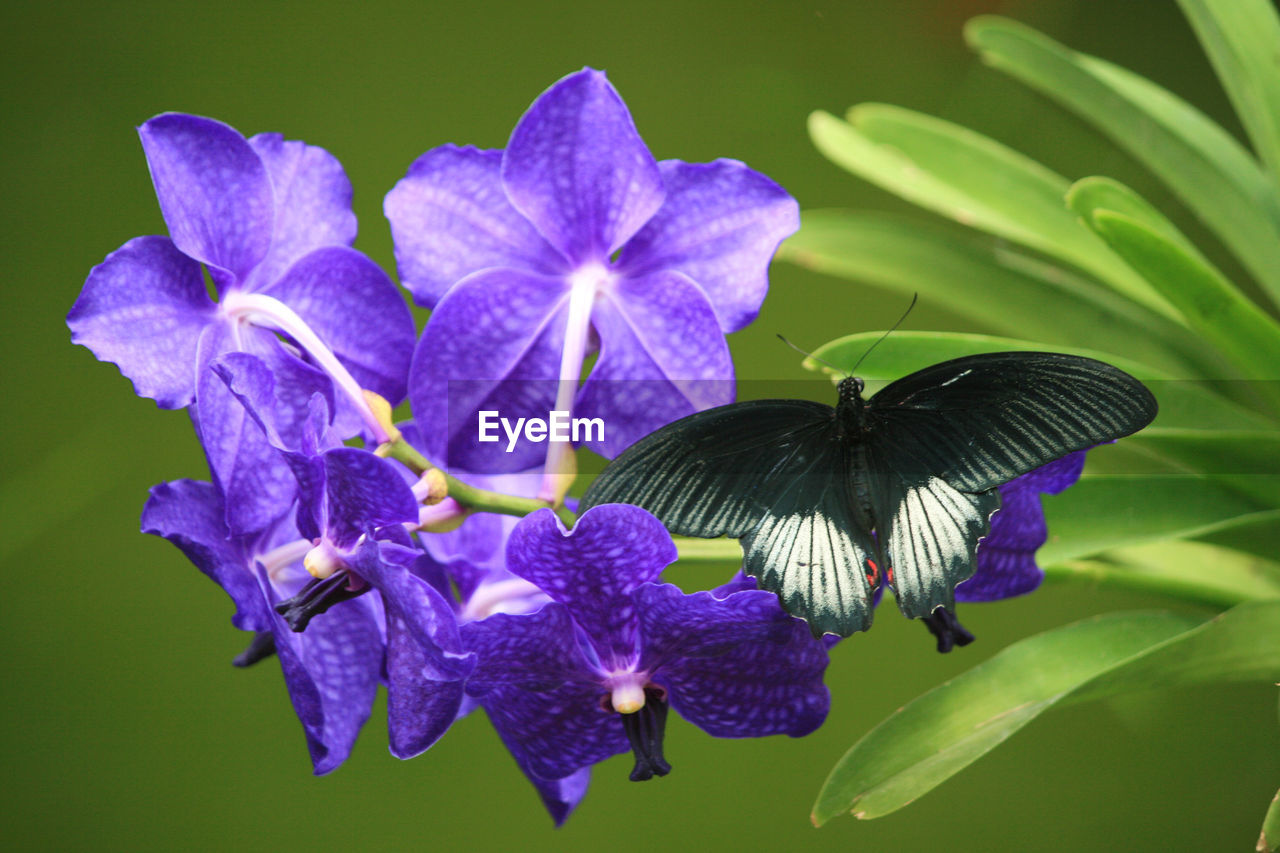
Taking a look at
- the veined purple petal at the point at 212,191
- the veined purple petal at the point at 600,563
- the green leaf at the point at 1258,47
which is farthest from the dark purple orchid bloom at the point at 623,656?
the green leaf at the point at 1258,47

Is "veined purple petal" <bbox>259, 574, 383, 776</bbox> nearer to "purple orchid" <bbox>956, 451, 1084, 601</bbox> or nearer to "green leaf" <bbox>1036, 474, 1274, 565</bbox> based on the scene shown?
"purple orchid" <bbox>956, 451, 1084, 601</bbox>

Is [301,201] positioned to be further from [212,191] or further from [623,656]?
[623,656]

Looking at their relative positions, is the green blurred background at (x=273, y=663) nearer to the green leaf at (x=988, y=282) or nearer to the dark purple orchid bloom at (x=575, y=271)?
the green leaf at (x=988, y=282)

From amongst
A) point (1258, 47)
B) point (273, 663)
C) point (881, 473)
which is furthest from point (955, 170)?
point (273, 663)

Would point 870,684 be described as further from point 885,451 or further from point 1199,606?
point 885,451

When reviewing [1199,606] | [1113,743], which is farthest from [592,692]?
[1113,743]
